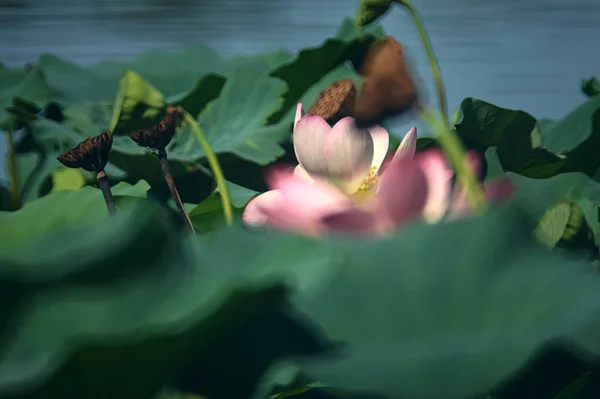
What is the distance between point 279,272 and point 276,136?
0.69 meters

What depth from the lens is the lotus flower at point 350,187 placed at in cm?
41

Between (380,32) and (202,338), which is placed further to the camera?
(380,32)

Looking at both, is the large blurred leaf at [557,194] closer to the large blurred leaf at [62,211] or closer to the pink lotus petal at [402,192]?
the pink lotus petal at [402,192]

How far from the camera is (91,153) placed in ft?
1.79

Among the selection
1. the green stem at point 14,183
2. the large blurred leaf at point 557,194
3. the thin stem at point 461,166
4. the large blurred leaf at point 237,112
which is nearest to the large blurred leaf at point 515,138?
the large blurred leaf at point 557,194

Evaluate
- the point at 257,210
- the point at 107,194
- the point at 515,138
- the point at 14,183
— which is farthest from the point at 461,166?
the point at 14,183

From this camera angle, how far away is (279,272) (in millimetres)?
317

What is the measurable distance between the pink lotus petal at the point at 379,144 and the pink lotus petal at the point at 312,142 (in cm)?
6

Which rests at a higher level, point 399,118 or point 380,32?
point 399,118

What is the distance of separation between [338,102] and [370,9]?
99 mm

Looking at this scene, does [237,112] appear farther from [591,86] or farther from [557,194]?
[557,194]

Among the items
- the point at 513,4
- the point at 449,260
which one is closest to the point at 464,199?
the point at 449,260

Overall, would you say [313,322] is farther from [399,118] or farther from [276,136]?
[276,136]

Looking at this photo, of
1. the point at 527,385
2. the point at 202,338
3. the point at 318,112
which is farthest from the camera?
the point at 318,112
